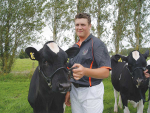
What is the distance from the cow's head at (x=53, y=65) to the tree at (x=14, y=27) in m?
12.7

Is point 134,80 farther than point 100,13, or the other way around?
point 100,13

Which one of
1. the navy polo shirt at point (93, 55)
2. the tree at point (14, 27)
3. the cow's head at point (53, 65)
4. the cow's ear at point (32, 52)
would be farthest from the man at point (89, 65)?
the tree at point (14, 27)

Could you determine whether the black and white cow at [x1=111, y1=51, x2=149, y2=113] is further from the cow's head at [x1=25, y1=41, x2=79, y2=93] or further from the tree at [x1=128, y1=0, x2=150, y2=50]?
the tree at [x1=128, y1=0, x2=150, y2=50]

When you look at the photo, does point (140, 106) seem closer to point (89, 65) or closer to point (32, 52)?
point (89, 65)

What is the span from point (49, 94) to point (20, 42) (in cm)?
1316

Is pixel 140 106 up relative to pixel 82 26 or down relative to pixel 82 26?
down

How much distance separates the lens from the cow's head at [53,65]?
194 centimetres

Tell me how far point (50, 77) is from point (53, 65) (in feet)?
0.62

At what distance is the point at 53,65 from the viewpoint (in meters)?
2.13

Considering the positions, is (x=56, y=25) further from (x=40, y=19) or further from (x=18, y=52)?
(x=18, y=52)

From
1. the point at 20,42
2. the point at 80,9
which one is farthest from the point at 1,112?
the point at 80,9

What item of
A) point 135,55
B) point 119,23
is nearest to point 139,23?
point 119,23

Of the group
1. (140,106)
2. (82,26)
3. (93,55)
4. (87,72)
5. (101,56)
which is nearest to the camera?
(87,72)

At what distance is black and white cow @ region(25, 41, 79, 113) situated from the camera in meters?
1.99
